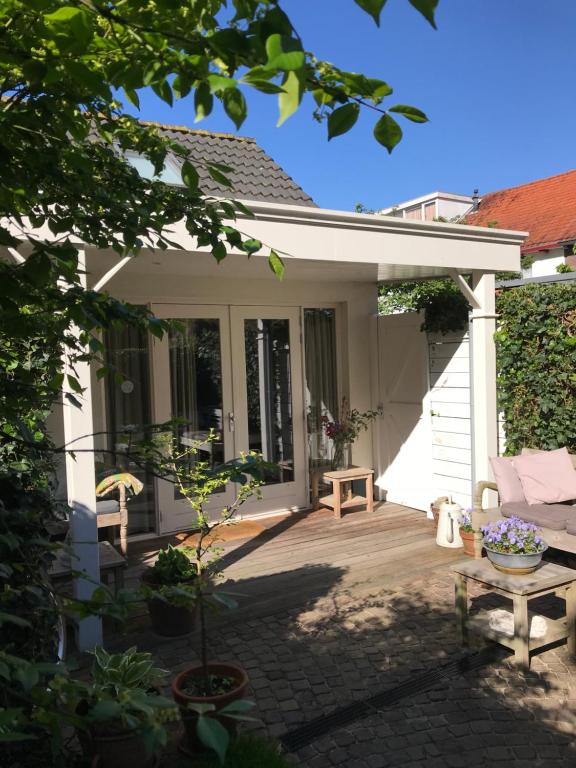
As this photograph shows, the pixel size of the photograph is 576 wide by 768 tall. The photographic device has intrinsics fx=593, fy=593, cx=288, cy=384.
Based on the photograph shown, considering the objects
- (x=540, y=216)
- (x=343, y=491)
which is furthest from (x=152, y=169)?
(x=540, y=216)

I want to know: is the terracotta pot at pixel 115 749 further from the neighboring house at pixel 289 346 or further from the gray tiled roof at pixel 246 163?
the gray tiled roof at pixel 246 163

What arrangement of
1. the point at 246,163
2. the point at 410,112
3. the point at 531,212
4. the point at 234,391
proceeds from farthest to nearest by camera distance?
the point at 531,212, the point at 246,163, the point at 234,391, the point at 410,112

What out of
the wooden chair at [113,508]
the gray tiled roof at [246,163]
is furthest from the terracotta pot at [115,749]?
the gray tiled roof at [246,163]

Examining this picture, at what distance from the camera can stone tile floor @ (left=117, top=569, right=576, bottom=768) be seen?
263 centimetres

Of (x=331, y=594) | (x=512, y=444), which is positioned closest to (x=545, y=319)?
(x=512, y=444)

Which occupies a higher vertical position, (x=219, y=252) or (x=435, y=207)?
(x=435, y=207)

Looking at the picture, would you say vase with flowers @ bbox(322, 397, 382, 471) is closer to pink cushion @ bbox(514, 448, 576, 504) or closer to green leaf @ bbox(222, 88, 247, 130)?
pink cushion @ bbox(514, 448, 576, 504)

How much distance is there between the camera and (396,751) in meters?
2.64

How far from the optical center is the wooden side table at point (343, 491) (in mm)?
6293

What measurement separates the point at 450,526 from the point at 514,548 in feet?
6.29

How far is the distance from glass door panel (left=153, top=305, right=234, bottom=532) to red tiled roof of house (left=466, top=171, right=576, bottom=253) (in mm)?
9744

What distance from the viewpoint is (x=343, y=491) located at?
264 inches

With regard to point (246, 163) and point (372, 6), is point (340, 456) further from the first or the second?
point (372, 6)

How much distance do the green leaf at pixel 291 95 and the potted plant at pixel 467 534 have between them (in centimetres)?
489
